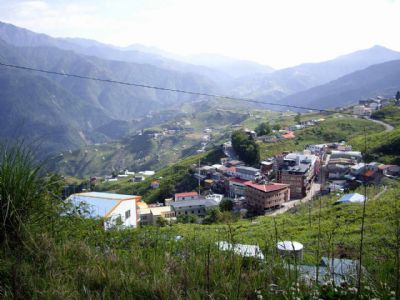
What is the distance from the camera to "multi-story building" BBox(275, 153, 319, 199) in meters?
38.8

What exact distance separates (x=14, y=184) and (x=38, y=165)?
0.33 meters

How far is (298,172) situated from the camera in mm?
38750

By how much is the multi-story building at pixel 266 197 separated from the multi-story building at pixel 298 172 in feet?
9.06

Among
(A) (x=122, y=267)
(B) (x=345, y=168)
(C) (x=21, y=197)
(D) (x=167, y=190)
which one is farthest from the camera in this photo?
(D) (x=167, y=190)

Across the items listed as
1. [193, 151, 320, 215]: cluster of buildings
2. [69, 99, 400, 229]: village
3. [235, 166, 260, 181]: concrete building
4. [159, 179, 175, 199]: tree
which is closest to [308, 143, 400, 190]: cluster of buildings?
[69, 99, 400, 229]: village

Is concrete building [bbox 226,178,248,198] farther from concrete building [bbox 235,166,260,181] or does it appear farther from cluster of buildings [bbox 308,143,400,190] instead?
cluster of buildings [bbox 308,143,400,190]

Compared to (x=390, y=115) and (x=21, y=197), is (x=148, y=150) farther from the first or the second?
(x=21, y=197)

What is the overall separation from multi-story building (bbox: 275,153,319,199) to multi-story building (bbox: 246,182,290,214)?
2.76 metres

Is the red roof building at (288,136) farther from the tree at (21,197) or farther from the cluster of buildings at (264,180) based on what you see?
the tree at (21,197)

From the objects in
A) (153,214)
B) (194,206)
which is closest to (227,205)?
(194,206)

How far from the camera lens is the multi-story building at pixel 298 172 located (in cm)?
3881

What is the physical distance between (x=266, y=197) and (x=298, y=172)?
6.49m

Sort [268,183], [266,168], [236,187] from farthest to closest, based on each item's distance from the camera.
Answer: [266,168], [236,187], [268,183]

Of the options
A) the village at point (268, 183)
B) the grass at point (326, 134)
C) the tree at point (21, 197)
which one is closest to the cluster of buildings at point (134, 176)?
the village at point (268, 183)
